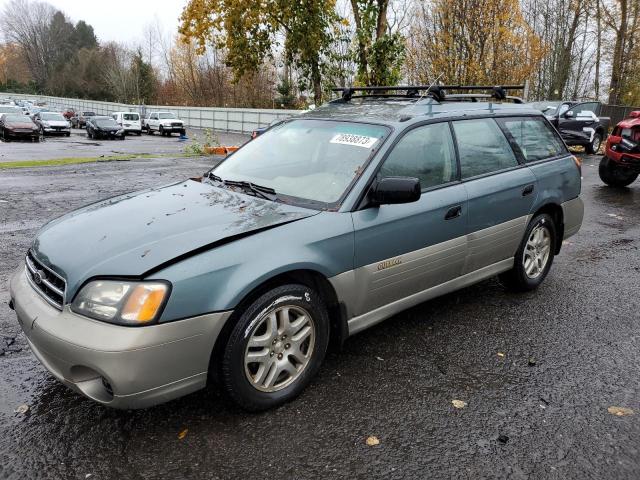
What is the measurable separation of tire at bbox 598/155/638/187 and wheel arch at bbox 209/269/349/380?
9714mm

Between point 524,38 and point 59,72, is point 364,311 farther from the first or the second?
point 59,72

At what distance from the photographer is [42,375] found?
128 inches

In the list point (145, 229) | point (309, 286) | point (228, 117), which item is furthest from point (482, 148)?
point (228, 117)

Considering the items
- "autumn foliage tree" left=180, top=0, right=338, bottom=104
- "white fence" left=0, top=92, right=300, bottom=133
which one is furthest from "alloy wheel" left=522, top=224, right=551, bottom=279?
"white fence" left=0, top=92, right=300, bottom=133

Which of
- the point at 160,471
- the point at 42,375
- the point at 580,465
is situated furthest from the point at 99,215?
the point at 580,465

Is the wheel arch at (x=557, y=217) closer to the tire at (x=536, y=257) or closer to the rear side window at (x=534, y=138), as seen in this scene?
the tire at (x=536, y=257)

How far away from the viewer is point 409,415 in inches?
115

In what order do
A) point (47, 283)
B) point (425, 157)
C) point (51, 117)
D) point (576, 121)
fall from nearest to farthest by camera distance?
Result: point (47, 283)
point (425, 157)
point (576, 121)
point (51, 117)

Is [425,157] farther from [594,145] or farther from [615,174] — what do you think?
[594,145]

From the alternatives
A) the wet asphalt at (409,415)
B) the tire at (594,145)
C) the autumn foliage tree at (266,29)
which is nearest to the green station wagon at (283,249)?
the wet asphalt at (409,415)

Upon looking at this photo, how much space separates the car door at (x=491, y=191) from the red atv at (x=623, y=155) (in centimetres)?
699

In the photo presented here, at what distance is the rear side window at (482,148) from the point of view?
157 inches

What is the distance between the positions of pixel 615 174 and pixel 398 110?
8956mm

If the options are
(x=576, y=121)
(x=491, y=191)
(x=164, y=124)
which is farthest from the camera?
(x=164, y=124)
